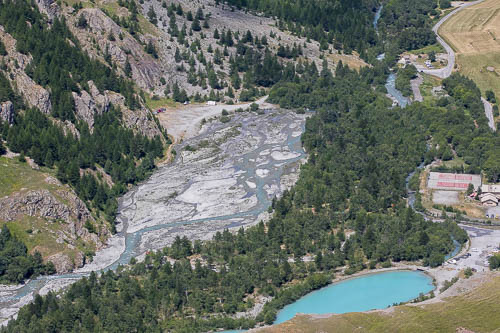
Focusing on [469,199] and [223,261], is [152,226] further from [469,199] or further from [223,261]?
[469,199]

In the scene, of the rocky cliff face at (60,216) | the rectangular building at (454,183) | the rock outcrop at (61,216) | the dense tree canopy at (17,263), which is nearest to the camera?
the dense tree canopy at (17,263)

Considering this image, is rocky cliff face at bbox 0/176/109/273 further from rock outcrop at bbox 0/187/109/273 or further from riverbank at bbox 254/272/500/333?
riverbank at bbox 254/272/500/333

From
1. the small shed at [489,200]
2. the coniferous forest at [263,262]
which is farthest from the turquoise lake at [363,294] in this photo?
the small shed at [489,200]

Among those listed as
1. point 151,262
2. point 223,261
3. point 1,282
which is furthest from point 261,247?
point 1,282

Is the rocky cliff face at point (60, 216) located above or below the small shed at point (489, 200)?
below

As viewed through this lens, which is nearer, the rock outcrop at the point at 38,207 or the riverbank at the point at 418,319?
the riverbank at the point at 418,319

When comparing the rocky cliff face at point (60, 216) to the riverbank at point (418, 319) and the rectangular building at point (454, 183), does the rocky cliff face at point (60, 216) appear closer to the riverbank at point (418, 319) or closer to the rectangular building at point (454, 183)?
the riverbank at point (418, 319)

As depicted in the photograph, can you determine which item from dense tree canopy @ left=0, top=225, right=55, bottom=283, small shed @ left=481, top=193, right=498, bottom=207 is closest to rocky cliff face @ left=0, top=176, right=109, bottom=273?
dense tree canopy @ left=0, top=225, right=55, bottom=283

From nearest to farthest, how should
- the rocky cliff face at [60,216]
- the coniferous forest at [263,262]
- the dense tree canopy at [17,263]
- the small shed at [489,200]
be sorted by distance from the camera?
the coniferous forest at [263,262] → the dense tree canopy at [17,263] → the rocky cliff face at [60,216] → the small shed at [489,200]

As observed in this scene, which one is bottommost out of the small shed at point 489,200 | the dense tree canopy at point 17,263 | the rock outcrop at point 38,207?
the dense tree canopy at point 17,263

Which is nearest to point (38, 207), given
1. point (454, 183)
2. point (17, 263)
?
point (17, 263)

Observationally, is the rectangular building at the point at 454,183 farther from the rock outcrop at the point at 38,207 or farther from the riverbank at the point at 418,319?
the rock outcrop at the point at 38,207
